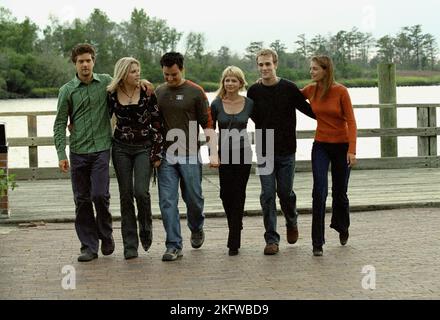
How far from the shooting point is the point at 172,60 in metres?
8.81

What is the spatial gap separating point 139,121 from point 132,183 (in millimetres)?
571

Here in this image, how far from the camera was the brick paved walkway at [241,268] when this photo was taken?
284 inches

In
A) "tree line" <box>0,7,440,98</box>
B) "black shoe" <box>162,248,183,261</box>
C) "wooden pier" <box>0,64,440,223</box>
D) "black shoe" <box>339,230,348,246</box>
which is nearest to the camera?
"black shoe" <box>162,248,183,261</box>

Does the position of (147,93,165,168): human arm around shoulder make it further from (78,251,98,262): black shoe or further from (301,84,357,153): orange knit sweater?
(301,84,357,153): orange knit sweater

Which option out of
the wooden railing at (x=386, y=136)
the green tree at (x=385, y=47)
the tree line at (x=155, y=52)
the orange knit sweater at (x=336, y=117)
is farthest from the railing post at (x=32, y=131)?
the green tree at (x=385, y=47)

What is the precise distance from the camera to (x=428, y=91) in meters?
38.3

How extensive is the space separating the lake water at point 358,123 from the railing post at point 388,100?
538cm

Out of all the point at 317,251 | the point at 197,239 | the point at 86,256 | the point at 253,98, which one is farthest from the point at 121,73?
the point at 317,251

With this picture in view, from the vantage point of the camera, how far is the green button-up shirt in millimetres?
8859

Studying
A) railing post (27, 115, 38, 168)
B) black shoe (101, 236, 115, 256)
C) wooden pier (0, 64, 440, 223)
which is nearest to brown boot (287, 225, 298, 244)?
black shoe (101, 236, 115, 256)

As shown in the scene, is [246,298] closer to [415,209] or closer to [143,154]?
[143,154]

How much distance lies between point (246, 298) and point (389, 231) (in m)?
3.62

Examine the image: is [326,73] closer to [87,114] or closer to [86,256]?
[87,114]

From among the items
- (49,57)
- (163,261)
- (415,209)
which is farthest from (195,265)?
(49,57)
